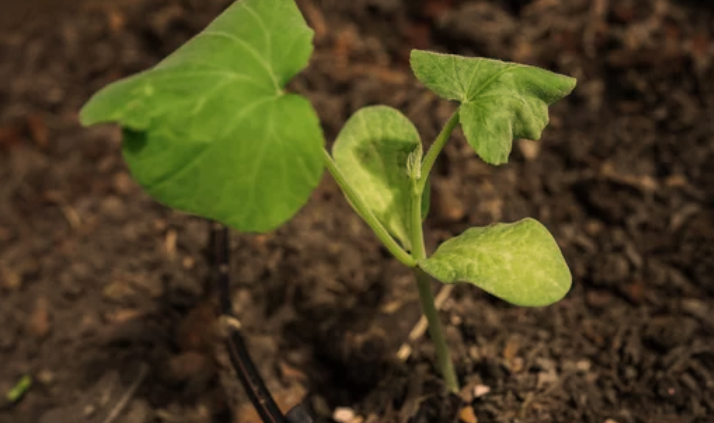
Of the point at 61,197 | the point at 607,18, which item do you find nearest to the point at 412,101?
the point at 607,18

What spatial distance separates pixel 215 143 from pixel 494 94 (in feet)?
1.07

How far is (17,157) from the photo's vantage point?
1744mm

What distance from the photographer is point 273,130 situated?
76cm

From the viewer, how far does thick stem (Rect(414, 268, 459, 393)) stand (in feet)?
3.29

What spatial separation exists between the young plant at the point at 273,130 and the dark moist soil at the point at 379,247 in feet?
1.05

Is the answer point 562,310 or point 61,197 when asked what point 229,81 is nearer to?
point 562,310

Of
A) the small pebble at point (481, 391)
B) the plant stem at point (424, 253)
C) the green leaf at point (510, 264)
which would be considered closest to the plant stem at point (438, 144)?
the plant stem at point (424, 253)

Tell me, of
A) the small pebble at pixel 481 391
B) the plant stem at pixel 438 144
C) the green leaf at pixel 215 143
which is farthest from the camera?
the small pebble at pixel 481 391

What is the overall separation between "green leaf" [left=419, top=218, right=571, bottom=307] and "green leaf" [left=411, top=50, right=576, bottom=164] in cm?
14

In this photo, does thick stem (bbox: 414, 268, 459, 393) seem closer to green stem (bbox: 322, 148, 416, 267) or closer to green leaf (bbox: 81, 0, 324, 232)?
green stem (bbox: 322, 148, 416, 267)

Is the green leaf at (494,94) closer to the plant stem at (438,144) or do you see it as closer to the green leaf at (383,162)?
the plant stem at (438,144)

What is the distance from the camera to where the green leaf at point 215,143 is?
0.76 m

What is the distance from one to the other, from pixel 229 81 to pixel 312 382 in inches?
24.4

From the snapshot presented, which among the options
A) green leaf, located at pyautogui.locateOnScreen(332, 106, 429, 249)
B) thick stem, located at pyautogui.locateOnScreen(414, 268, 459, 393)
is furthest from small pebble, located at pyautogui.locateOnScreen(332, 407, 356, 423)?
green leaf, located at pyautogui.locateOnScreen(332, 106, 429, 249)
